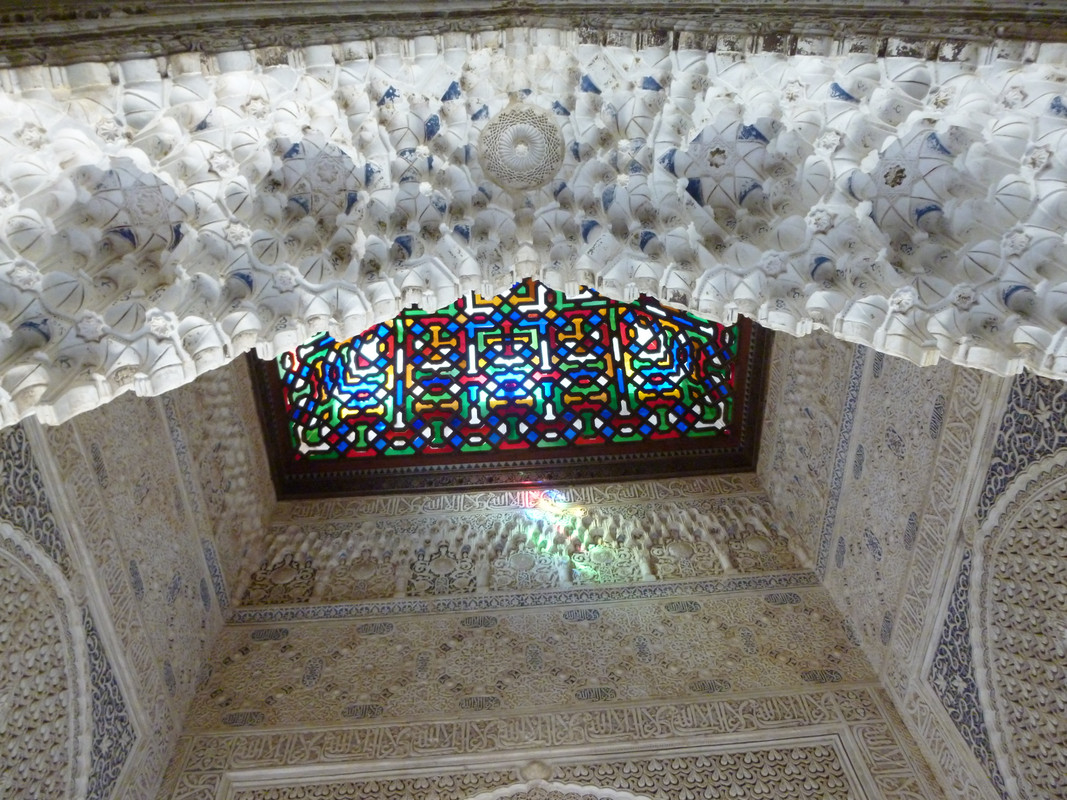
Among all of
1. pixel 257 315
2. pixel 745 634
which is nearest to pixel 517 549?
pixel 745 634

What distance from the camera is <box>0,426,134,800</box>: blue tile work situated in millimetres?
2439

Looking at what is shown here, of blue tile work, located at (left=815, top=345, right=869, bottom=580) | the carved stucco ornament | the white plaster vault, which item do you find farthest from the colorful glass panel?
the carved stucco ornament

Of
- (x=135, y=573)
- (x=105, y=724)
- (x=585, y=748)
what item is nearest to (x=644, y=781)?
(x=585, y=748)

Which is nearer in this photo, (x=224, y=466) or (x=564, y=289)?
(x=564, y=289)

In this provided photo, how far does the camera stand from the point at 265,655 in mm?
3500

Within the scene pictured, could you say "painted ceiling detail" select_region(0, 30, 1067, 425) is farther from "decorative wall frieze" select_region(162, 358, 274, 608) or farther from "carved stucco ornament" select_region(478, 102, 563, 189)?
"decorative wall frieze" select_region(162, 358, 274, 608)

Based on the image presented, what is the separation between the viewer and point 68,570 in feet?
8.72

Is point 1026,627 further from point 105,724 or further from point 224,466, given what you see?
point 224,466

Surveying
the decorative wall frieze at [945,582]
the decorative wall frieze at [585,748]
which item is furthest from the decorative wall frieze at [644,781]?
the decorative wall frieze at [945,582]

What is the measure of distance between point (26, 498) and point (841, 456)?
2994 millimetres

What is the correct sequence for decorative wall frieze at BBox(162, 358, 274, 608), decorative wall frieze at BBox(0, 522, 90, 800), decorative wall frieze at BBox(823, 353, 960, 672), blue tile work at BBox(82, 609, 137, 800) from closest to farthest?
decorative wall frieze at BBox(0, 522, 90, 800) → blue tile work at BBox(82, 609, 137, 800) → decorative wall frieze at BBox(823, 353, 960, 672) → decorative wall frieze at BBox(162, 358, 274, 608)

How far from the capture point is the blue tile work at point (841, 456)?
342 centimetres

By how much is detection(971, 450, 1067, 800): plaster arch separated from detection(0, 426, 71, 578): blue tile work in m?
2.94

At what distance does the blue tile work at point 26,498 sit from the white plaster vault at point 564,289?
0.01m
